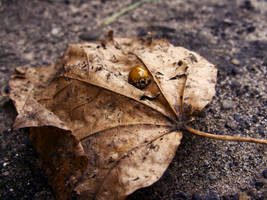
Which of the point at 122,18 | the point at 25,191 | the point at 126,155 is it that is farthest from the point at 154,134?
the point at 122,18

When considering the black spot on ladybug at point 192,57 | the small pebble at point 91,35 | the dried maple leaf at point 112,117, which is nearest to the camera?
the dried maple leaf at point 112,117

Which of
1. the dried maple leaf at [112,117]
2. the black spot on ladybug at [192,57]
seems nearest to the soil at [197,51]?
the dried maple leaf at [112,117]

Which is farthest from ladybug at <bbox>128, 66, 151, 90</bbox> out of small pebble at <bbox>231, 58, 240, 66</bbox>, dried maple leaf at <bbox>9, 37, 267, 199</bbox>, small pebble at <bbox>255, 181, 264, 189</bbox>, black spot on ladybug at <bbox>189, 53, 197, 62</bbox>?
small pebble at <bbox>231, 58, 240, 66</bbox>

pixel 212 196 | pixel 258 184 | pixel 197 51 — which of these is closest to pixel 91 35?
pixel 197 51

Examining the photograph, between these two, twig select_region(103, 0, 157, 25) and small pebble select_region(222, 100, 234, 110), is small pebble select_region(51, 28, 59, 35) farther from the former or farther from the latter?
small pebble select_region(222, 100, 234, 110)

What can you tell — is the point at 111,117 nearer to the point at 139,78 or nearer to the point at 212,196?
the point at 139,78

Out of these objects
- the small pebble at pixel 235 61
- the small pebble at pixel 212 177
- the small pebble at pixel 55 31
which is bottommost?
the small pebble at pixel 212 177

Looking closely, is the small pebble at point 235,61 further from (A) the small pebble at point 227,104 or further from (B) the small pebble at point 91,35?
(B) the small pebble at point 91,35
